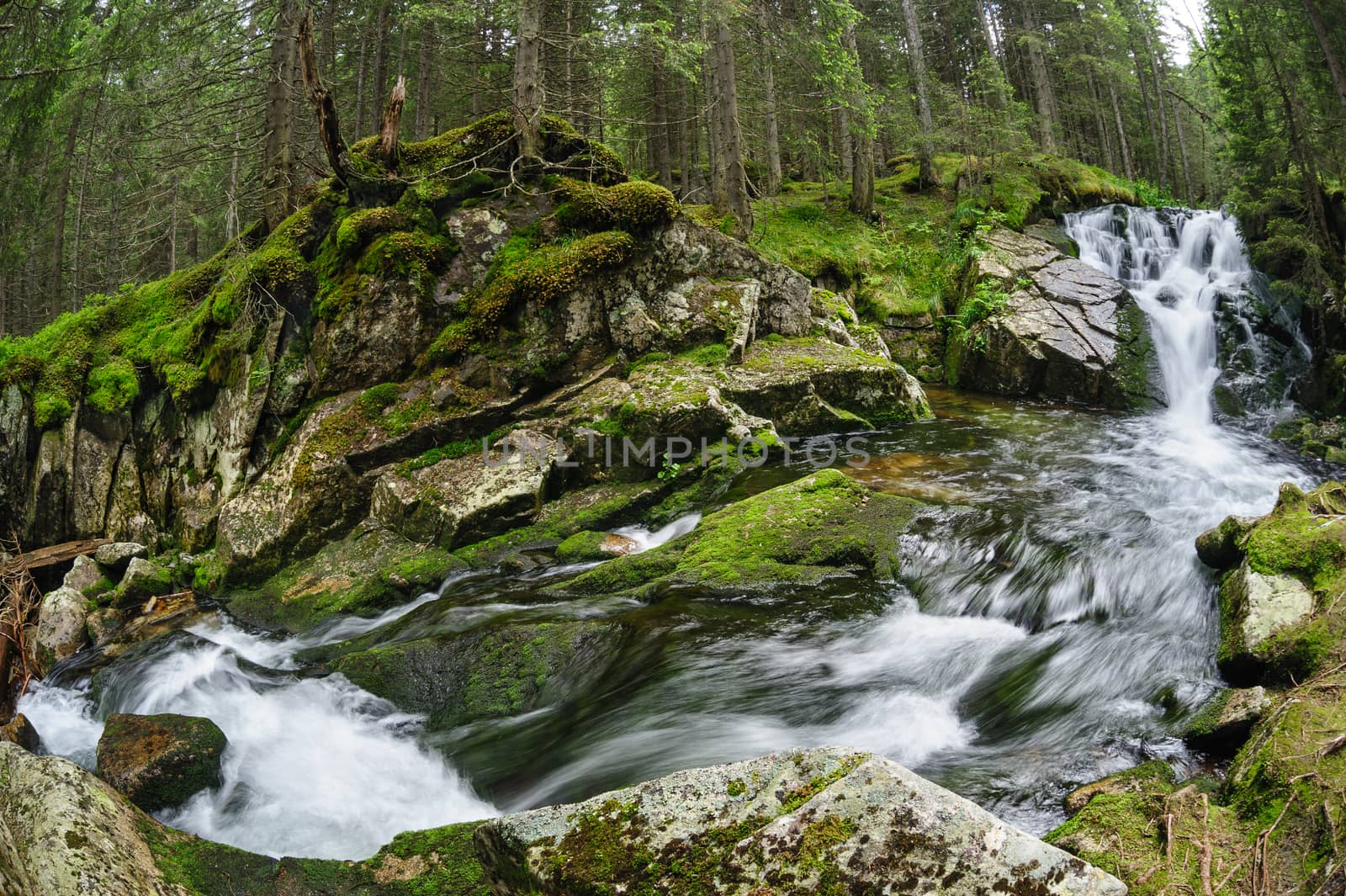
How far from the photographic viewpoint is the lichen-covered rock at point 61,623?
27.7ft

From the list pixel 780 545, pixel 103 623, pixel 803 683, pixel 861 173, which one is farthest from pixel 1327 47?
pixel 103 623

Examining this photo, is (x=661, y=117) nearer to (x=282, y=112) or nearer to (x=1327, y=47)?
(x=282, y=112)

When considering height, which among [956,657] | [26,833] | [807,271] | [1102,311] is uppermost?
[807,271]

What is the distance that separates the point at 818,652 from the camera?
5422 mm

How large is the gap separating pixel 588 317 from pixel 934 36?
28964 millimetres

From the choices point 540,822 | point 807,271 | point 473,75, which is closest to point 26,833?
point 540,822

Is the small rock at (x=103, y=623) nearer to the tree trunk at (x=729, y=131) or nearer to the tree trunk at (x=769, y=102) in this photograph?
the tree trunk at (x=729, y=131)

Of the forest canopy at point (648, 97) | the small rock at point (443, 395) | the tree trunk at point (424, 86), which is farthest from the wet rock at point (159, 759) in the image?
the tree trunk at point (424, 86)

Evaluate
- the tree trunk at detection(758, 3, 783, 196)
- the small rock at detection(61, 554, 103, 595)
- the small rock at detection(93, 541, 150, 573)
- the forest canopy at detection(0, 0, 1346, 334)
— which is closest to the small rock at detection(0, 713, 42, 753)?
the small rock at detection(61, 554, 103, 595)

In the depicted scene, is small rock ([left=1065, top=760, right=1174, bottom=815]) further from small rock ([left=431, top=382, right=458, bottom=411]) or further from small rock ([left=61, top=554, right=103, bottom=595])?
small rock ([left=61, top=554, right=103, bottom=595])

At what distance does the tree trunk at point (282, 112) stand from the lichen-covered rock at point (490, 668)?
9191 millimetres

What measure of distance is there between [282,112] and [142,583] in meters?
7.56

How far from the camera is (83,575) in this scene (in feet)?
32.3

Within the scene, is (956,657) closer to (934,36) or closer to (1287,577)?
(1287,577)
